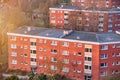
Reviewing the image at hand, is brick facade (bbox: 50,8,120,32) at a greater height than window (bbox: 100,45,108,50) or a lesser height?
lesser

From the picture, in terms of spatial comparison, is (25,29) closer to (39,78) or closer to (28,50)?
(28,50)

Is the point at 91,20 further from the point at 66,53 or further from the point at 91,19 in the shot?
the point at 66,53

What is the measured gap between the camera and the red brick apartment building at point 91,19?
4556cm

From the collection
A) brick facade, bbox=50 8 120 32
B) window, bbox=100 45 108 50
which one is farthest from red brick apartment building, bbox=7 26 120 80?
brick facade, bbox=50 8 120 32

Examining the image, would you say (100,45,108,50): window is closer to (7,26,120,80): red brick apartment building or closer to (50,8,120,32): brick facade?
(7,26,120,80): red brick apartment building

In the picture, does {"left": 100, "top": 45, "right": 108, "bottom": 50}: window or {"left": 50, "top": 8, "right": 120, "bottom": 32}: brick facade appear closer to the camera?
{"left": 100, "top": 45, "right": 108, "bottom": 50}: window

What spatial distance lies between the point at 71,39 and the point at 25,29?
600 cm

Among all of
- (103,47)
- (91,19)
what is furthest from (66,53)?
(91,19)

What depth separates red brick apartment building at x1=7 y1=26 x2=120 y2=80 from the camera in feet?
101

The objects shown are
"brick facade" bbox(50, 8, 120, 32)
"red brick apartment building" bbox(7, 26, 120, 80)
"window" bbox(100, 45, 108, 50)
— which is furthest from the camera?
"brick facade" bbox(50, 8, 120, 32)

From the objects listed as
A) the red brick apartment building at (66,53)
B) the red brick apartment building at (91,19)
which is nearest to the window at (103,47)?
the red brick apartment building at (66,53)

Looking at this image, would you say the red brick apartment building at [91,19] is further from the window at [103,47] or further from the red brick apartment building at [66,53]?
the window at [103,47]

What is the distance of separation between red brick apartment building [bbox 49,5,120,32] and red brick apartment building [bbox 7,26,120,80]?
481 inches

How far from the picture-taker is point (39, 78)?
26484 mm
